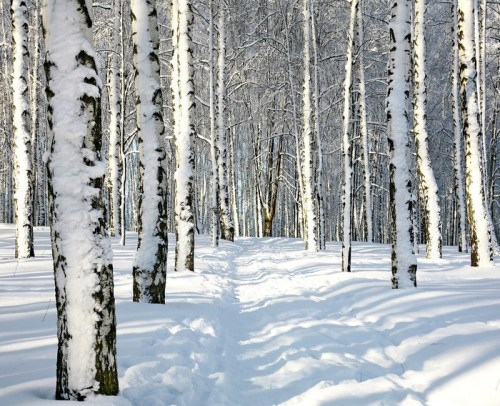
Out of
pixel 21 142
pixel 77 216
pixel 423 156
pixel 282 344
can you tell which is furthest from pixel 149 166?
pixel 423 156

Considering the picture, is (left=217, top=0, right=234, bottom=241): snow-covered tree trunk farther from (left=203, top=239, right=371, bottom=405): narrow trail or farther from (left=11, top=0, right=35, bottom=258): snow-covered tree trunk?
(left=203, top=239, right=371, bottom=405): narrow trail

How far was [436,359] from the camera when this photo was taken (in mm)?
3551

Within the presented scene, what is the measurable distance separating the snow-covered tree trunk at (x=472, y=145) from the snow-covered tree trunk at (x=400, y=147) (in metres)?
3.30

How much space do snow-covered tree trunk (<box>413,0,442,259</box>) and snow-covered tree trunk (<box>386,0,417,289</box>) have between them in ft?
16.7

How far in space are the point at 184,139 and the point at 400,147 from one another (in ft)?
14.6

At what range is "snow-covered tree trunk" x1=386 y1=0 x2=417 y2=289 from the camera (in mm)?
6301

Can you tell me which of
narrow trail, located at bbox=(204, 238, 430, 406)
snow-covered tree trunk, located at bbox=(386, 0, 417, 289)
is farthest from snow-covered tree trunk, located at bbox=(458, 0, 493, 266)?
narrow trail, located at bbox=(204, 238, 430, 406)

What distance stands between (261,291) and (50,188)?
5.31 m

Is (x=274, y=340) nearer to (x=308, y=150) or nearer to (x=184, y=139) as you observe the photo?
(x=184, y=139)

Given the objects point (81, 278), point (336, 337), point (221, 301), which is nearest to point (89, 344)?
point (81, 278)

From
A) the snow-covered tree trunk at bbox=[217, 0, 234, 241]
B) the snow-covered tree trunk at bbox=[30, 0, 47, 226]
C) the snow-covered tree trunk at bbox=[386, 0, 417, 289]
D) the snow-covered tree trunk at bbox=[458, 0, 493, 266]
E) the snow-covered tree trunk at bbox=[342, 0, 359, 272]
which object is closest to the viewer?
the snow-covered tree trunk at bbox=[386, 0, 417, 289]

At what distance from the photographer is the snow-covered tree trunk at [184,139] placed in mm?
7672

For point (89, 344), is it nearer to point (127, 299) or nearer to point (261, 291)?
point (127, 299)

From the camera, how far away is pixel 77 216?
2.45 metres
